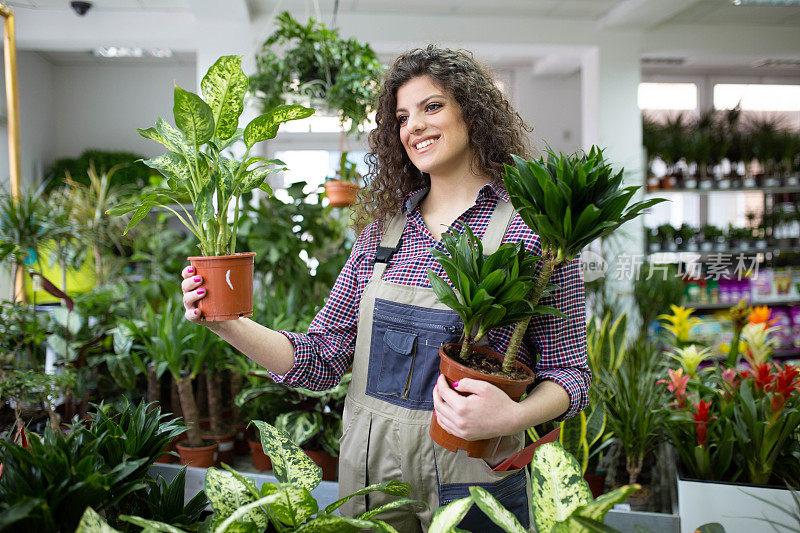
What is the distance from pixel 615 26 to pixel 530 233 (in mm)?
5306

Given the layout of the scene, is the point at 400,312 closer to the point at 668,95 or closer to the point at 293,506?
the point at 293,506

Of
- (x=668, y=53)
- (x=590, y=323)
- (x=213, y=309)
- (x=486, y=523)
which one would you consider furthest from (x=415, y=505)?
(x=668, y=53)

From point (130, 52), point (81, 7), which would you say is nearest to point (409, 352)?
point (81, 7)

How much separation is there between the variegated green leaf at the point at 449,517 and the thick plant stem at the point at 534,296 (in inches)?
10.8

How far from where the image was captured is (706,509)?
1568mm

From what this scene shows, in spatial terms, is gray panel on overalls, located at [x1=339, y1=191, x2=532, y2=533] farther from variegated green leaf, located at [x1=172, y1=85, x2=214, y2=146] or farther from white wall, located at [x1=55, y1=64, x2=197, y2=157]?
white wall, located at [x1=55, y1=64, x2=197, y2=157]

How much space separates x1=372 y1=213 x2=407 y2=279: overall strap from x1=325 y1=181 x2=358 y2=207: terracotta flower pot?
1.24 meters

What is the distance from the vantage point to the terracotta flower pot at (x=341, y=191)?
8.78 ft

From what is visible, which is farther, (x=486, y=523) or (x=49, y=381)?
(x=49, y=381)

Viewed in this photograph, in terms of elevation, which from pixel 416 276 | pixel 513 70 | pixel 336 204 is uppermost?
pixel 513 70

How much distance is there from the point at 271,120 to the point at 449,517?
0.77m

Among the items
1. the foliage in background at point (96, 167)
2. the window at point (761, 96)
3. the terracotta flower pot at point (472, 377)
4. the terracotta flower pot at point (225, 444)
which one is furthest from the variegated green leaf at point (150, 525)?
the window at point (761, 96)

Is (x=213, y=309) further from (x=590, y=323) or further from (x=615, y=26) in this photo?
(x=615, y=26)

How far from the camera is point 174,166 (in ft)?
3.42
